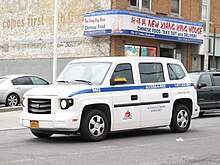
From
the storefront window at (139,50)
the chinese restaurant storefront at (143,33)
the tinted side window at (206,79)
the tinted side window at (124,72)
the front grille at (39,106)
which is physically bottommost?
the front grille at (39,106)

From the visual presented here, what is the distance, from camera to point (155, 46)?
92.3ft

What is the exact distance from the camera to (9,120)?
57.2 ft

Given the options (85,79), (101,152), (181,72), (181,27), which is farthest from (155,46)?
(101,152)

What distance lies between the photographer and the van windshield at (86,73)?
11790 millimetres

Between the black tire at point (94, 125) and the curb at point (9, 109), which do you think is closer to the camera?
the black tire at point (94, 125)

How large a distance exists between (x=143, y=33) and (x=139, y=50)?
5.48 ft

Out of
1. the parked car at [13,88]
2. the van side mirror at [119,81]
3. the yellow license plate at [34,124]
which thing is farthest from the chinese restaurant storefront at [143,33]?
the yellow license plate at [34,124]

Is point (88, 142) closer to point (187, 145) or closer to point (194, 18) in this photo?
point (187, 145)

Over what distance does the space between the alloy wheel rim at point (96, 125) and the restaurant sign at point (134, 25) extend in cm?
1340

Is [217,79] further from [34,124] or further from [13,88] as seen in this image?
[34,124]

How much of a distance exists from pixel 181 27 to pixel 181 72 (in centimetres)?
1527

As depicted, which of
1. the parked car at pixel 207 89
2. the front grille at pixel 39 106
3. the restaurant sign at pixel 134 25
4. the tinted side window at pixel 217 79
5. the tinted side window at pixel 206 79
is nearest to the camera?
the front grille at pixel 39 106

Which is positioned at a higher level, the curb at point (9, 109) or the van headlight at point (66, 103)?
the van headlight at point (66, 103)

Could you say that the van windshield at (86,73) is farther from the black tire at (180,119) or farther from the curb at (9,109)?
the curb at (9,109)
